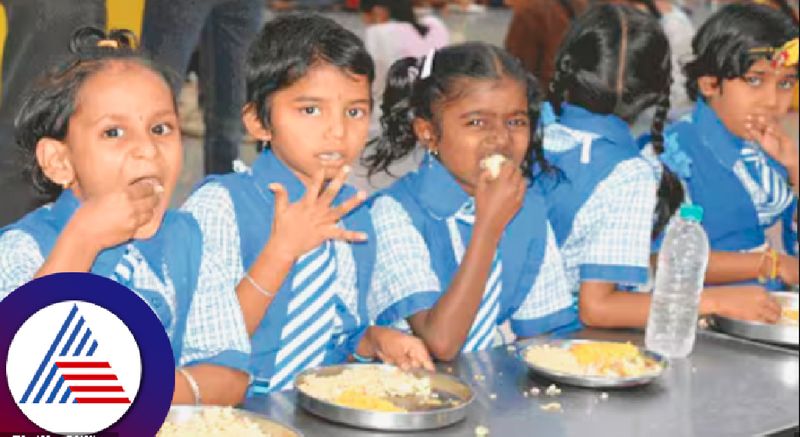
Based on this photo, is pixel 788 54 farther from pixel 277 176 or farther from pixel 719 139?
pixel 277 176

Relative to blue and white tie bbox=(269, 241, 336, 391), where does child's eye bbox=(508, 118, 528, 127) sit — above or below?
above

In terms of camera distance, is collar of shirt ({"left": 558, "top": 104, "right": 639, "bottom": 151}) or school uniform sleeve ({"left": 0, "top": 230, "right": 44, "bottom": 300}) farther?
collar of shirt ({"left": 558, "top": 104, "right": 639, "bottom": 151})

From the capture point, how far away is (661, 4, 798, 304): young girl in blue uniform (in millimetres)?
3100

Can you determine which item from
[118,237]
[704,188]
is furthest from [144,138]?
[704,188]

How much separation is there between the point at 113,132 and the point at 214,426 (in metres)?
0.45

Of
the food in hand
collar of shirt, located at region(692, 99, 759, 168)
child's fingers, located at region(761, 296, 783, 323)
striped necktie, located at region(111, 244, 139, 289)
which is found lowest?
child's fingers, located at region(761, 296, 783, 323)

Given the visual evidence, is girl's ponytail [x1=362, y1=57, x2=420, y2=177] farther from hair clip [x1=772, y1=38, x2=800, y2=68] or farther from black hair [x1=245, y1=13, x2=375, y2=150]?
hair clip [x1=772, y1=38, x2=800, y2=68]

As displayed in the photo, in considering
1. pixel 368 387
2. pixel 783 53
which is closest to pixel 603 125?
pixel 783 53

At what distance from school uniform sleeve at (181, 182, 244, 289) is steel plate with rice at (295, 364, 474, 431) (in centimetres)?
26

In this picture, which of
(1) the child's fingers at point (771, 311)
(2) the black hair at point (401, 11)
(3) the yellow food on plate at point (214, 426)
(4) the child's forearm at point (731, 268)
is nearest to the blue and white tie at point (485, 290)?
(1) the child's fingers at point (771, 311)

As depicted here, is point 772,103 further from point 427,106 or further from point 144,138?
point 144,138

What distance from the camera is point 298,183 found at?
2291 mm

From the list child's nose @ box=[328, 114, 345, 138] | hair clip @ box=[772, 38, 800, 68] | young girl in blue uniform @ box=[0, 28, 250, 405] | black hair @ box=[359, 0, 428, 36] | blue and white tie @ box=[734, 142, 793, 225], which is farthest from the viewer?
black hair @ box=[359, 0, 428, 36]

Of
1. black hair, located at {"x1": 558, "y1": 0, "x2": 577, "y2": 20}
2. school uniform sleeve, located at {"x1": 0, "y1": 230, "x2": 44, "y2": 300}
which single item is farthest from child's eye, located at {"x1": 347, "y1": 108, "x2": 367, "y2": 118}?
black hair, located at {"x1": 558, "y1": 0, "x2": 577, "y2": 20}
